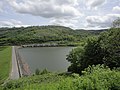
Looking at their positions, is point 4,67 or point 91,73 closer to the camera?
point 91,73

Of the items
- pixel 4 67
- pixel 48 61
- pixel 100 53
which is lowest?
pixel 48 61

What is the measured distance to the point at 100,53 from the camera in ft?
192

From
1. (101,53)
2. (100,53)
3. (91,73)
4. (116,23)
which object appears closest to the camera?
(91,73)

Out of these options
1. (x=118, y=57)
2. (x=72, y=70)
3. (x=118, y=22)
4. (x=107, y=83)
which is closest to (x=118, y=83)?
(x=107, y=83)

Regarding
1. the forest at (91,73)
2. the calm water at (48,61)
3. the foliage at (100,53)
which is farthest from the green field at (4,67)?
the foliage at (100,53)

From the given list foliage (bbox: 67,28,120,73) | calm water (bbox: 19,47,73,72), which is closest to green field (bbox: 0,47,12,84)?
calm water (bbox: 19,47,73,72)

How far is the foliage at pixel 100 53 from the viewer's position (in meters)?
48.7

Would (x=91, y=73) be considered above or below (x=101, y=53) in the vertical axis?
above

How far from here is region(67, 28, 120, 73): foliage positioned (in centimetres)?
4869

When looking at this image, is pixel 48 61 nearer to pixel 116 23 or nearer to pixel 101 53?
pixel 101 53

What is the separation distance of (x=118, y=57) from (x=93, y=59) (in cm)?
1177

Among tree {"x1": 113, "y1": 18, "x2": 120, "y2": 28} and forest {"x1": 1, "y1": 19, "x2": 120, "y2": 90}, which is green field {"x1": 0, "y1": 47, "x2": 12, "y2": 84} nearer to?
forest {"x1": 1, "y1": 19, "x2": 120, "y2": 90}

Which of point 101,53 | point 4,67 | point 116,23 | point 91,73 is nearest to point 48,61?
point 4,67

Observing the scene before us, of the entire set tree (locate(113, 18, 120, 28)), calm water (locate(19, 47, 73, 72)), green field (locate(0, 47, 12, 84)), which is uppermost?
tree (locate(113, 18, 120, 28))
